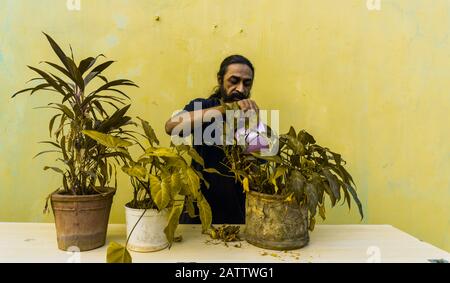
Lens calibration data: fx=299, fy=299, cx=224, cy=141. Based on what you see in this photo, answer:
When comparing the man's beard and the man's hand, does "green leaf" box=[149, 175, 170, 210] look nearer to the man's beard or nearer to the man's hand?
the man's hand

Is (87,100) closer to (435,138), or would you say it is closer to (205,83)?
(205,83)

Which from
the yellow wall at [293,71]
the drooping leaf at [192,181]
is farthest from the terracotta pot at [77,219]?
the yellow wall at [293,71]

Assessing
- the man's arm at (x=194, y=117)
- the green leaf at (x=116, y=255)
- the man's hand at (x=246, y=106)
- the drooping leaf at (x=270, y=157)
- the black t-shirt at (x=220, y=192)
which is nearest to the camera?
the green leaf at (x=116, y=255)

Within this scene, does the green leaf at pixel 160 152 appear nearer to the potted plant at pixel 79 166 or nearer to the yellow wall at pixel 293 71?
the potted plant at pixel 79 166

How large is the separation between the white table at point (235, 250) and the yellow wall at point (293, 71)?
54 centimetres

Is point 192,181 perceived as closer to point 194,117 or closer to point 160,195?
point 160,195

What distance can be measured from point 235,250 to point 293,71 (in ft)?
→ 2.96

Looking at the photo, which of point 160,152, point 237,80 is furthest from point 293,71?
point 160,152

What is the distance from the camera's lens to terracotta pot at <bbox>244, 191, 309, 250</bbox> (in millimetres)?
738

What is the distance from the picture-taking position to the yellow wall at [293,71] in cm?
132

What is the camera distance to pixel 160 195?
0.65 metres
